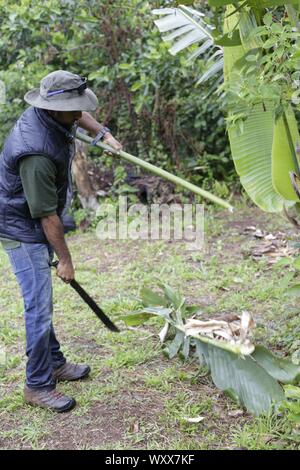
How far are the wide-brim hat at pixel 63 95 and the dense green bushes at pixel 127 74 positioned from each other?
3.47 m

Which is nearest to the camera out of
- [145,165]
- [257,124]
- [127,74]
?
[257,124]

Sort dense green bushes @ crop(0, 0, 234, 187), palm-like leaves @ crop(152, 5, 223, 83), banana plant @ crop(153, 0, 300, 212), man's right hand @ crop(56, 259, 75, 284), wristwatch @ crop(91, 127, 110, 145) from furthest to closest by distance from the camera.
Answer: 1. dense green bushes @ crop(0, 0, 234, 187)
2. palm-like leaves @ crop(152, 5, 223, 83)
3. wristwatch @ crop(91, 127, 110, 145)
4. man's right hand @ crop(56, 259, 75, 284)
5. banana plant @ crop(153, 0, 300, 212)

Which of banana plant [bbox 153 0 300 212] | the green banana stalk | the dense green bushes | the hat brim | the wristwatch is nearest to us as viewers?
banana plant [bbox 153 0 300 212]

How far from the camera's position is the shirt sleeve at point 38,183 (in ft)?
8.95

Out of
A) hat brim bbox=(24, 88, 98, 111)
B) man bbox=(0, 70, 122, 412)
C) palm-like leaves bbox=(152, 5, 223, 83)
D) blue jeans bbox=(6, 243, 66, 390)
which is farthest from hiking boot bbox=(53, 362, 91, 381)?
palm-like leaves bbox=(152, 5, 223, 83)

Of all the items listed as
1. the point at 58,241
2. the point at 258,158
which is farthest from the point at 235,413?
the point at 258,158

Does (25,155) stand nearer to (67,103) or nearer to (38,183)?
(38,183)

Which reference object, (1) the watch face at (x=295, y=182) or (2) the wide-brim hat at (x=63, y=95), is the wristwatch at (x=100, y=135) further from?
(1) the watch face at (x=295, y=182)

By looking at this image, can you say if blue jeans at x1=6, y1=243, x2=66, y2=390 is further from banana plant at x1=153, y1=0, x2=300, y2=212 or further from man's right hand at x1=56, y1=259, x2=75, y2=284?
banana plant at x1=153, y1=0, x2=300, y2=212

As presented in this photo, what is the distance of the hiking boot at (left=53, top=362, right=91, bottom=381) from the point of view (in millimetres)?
3344

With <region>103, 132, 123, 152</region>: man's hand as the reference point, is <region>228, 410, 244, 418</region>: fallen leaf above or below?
below

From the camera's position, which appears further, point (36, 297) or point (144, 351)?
point (144, 351)

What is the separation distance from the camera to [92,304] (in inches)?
133

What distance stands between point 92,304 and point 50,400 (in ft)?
2.01
